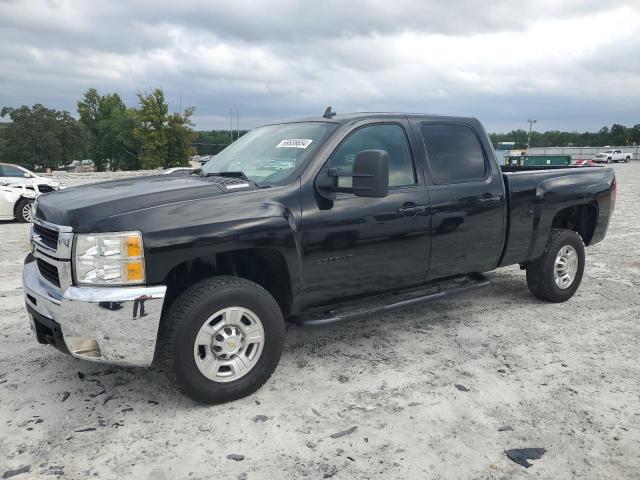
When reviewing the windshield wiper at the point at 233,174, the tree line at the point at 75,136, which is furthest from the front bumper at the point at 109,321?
the tree line at the point at 75,136

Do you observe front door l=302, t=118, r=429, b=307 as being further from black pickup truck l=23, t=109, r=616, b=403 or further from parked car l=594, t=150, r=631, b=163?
parked car l=594, t=150, r=631, b=163

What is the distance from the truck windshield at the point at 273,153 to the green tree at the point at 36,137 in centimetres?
8604

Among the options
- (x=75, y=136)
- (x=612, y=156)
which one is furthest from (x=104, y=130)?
(x=612, y=156)

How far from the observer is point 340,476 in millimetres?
2674

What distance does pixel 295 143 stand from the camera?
13.4ft

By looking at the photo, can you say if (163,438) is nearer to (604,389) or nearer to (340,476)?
(340,476)

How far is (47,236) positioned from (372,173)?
213 cm

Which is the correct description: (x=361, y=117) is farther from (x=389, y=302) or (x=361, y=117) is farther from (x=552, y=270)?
(x=552, y=270)

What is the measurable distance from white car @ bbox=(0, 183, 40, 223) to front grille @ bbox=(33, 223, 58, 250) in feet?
30.7

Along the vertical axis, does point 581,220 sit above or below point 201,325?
above

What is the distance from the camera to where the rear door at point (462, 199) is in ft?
14.4

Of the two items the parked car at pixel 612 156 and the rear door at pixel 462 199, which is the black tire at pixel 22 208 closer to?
the rear door at pixel 462 199

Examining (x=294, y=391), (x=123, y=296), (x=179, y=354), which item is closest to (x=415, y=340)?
(x=294, y=391)

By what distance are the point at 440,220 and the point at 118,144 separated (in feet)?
269
